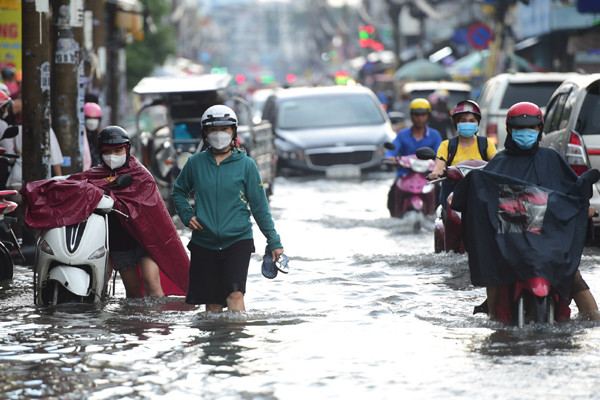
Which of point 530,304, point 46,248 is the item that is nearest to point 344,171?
point 46,248

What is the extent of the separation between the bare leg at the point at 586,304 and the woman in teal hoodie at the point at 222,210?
1.93 meters

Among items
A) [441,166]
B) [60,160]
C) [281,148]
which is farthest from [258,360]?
[281,148]

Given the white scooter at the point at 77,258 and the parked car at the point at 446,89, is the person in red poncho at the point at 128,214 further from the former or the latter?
the parked car at the point at 446,89

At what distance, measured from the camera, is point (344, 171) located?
22.0 metres

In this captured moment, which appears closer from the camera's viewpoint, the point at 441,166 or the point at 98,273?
the point at 98,273

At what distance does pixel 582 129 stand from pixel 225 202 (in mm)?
5212

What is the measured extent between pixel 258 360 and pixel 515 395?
1.65m

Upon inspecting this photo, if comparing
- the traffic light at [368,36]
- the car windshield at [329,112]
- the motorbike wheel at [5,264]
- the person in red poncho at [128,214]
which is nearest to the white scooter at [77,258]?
the person in red poncho at [128,214]

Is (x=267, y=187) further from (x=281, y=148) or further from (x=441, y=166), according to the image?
(x=441, y=166)

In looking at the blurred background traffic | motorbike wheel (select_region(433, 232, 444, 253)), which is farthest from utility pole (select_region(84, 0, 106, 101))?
motorbike wheel (select_region(433, 232, 444, 253))

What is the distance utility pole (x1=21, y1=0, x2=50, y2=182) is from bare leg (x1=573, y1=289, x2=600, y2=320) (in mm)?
6002

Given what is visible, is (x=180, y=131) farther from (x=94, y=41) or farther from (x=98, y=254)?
(x=98, y=254)

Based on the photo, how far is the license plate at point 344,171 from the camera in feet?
72.2

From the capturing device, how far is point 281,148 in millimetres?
22594
